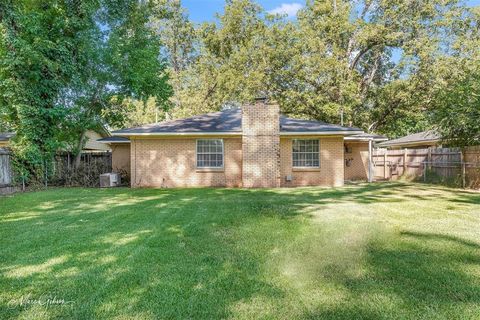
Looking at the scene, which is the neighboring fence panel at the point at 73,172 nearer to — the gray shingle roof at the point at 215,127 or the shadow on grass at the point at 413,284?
the gray shingle roof at the point at 215,127

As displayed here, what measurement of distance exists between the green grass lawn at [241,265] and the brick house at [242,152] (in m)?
7.01

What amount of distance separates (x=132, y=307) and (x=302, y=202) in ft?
23.6

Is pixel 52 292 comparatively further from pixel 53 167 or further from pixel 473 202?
pixel 53 167

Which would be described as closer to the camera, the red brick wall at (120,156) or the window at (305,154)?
the window at (305,154)

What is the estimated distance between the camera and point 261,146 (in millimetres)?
14602

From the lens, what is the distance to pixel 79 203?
31.7 feet

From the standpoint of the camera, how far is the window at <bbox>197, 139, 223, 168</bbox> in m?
15.3

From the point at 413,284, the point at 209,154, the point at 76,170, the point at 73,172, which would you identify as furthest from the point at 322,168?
the point at 73,172

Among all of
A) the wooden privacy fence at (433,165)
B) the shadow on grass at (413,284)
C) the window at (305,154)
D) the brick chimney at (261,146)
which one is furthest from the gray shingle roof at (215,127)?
the shadow on grass at (413,284)

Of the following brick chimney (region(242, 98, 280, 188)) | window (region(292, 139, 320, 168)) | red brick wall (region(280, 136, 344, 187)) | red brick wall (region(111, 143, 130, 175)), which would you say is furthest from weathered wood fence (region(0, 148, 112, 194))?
window (region(292, 139, 320, 168))

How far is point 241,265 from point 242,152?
10.8 meters

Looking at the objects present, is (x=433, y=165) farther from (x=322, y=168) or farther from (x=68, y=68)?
(x=68, y=68)

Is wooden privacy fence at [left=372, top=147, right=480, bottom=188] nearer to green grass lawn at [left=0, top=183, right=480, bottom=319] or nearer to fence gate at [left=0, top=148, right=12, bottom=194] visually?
green grass lawn at [left=0, top=183, right=480, bottom=319]

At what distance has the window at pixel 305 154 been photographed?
15.5 meters
